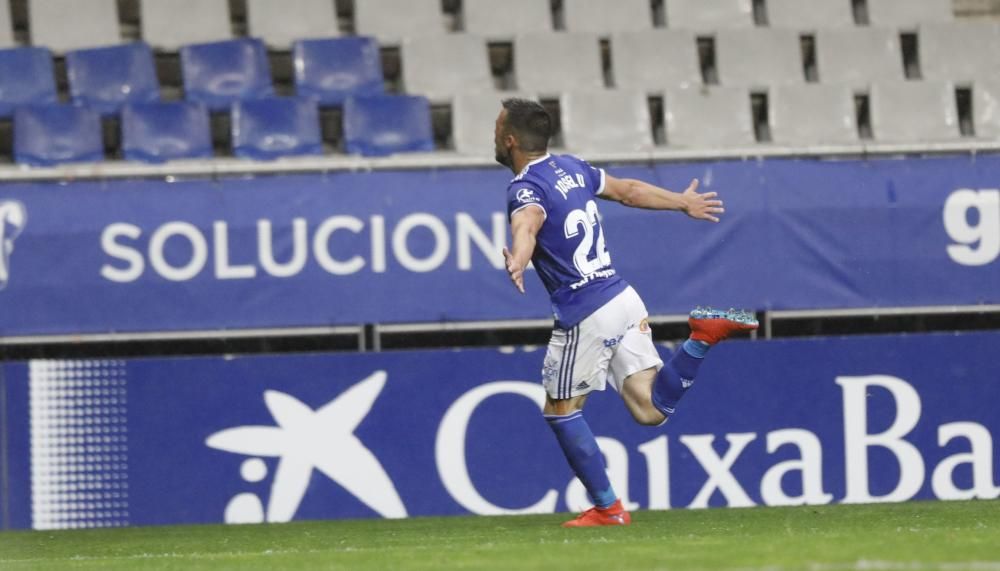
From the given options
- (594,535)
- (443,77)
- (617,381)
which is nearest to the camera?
(594,535)

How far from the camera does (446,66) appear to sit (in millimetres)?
12508

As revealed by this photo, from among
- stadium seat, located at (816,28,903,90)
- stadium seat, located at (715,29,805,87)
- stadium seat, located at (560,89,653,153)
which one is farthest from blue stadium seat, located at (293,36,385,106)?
stadium seat, located at (816,28,903,90)

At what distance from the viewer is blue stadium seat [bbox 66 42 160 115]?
40.3 ft

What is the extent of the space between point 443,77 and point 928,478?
472 cm

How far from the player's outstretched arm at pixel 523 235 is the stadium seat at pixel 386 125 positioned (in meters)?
4.74

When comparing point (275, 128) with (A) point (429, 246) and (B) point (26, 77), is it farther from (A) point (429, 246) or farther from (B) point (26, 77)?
(A) point (429, 246)

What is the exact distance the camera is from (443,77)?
→ 12477mm

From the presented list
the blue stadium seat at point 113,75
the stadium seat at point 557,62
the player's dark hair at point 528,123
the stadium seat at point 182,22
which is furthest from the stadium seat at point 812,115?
the player's dark hair at point 528,123

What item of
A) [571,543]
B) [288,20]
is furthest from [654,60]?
[571,543]

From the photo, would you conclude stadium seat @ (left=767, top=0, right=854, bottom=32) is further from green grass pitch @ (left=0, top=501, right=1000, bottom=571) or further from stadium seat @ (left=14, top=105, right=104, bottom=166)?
stadium seat @ (left=14, top=105, right=104, bottom=166)

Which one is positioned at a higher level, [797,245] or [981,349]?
[797,245]

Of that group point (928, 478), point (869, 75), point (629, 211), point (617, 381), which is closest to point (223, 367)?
point (629, 211)

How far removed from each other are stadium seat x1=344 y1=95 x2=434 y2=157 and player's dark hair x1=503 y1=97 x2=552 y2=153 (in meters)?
4.51

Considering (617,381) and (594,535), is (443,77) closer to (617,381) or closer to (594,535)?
(617,381)
